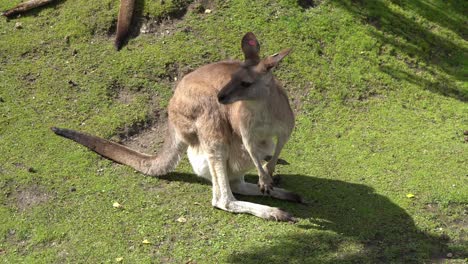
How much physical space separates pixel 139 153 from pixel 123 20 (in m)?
2.24

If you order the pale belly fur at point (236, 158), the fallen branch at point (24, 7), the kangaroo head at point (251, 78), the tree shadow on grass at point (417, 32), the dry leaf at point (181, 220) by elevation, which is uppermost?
the kangaroo head at point (251, 78)

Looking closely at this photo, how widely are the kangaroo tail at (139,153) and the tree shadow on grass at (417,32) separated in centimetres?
297

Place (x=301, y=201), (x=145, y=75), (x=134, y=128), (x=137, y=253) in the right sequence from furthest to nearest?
(x=145, y=75) < (x=134, y=128) < (x=301, y=201) < (x=137, y=253)

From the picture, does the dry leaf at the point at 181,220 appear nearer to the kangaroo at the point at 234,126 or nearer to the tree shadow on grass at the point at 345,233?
the kangaroo at the point at 234,126

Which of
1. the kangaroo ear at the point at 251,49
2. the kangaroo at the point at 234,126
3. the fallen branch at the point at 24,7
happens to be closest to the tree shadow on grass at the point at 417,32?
the kangaroo at the point at 234,126

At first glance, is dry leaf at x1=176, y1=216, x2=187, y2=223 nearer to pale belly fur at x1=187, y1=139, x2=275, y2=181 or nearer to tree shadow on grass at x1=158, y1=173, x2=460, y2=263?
pale belly fur at x1=187, y1=139, x2=275, y2=181

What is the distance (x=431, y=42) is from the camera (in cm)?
825

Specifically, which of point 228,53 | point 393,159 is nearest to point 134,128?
point 228,53

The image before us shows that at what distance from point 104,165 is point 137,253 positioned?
1.38m

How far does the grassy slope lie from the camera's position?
208 inches

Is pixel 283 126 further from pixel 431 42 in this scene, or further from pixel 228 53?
pixel 431 42

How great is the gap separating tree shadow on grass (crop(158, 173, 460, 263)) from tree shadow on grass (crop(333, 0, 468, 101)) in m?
2.35

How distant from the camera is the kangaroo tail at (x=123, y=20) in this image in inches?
307

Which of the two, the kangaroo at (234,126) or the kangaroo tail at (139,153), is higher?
the kangaroo at (234,126)
